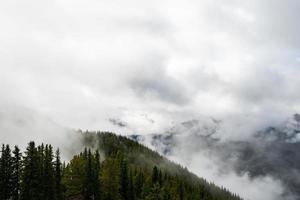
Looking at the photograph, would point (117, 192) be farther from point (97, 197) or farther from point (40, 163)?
point (40, 163)

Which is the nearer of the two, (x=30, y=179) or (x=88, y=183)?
(x=30, y=179)

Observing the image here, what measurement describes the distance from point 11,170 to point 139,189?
68568 mm

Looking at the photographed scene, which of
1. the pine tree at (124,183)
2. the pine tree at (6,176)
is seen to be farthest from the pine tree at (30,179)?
the pine tree at (124,183)

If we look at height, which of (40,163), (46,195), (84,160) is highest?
(84,160)

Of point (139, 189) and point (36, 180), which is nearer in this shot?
point (36, 180)

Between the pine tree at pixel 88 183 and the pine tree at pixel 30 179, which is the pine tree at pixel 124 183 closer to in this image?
the pine tree at pixel 88 183

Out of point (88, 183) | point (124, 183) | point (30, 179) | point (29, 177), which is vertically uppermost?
point (124, 183)

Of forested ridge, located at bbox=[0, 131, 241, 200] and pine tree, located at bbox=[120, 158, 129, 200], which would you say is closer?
forested ridge, located at bbox=[0, 131, 241, 200]

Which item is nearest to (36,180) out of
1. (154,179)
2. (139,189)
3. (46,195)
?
(46,195)

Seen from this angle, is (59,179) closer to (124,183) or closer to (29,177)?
(29,177)

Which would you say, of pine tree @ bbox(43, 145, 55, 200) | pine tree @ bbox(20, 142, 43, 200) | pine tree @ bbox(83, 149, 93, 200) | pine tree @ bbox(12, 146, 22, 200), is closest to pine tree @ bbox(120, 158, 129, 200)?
pine tree @ bbox(83, 149, 93, 200)

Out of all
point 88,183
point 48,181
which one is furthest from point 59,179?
point 88,183

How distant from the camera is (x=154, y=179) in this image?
543ft

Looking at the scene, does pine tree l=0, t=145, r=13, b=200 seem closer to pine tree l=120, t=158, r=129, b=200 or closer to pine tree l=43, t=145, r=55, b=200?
pine tree l=43, t=145, r=55, b=200
